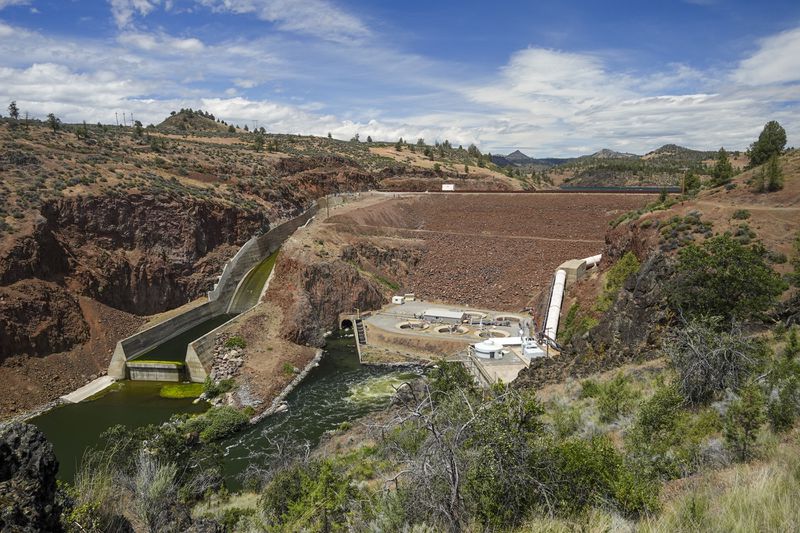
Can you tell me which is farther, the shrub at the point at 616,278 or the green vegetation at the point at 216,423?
the shrub at the point at 616,278

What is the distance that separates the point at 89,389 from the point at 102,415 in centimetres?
358

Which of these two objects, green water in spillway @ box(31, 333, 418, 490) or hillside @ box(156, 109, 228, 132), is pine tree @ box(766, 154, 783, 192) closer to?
green water in spillway @ box(31, 333, 418, 490)

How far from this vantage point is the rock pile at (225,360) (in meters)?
30.0

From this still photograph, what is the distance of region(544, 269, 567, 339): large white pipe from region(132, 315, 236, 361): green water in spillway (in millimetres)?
24346

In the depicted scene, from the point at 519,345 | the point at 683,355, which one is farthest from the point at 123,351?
the point at 683,355

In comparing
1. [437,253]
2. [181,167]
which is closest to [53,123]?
[181,167]

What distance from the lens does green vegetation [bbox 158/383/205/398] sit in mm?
28797

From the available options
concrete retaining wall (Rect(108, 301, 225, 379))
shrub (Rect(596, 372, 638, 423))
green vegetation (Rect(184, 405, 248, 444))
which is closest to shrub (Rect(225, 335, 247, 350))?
concrete retaining wall (Rect(108, 301, 225, 379))

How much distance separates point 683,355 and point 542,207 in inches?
1441

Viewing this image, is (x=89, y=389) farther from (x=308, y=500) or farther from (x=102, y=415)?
(x=308, y=500)

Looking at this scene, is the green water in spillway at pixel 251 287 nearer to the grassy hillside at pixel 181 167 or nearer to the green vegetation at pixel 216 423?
the grassy hillside at pixel 181 167

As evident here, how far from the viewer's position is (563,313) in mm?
34000

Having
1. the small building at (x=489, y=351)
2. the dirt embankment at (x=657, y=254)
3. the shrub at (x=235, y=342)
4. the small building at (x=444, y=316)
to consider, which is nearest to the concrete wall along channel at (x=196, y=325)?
the shrub at (x=235, y=342)

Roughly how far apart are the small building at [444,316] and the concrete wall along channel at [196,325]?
14.5 m
